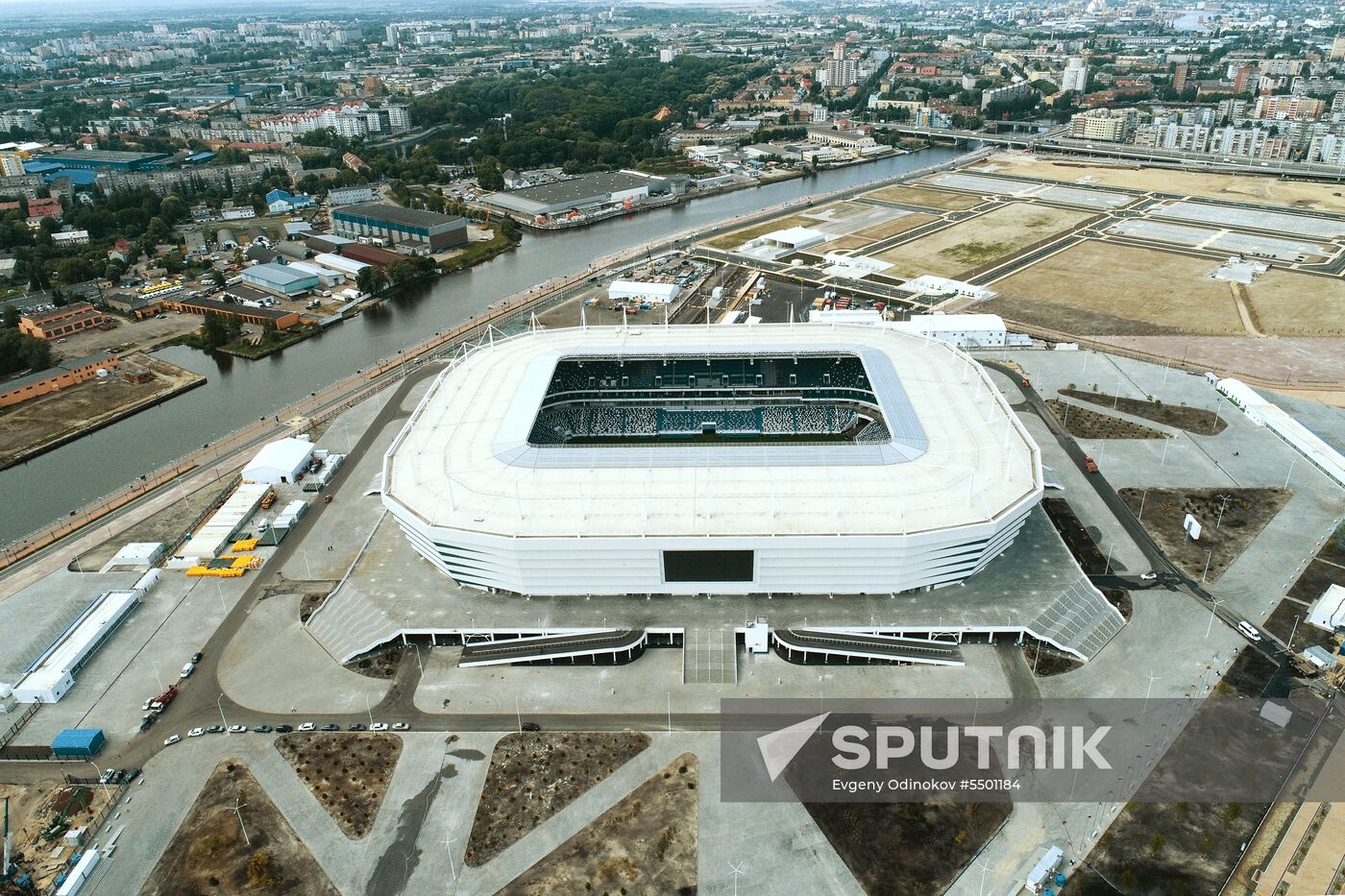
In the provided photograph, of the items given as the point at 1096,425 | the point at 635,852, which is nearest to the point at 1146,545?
the point at 1096,425

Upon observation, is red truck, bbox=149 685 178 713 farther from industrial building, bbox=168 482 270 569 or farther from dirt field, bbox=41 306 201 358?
dirt field, bbox=41 306 201 358

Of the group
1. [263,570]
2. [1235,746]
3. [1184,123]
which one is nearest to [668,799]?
[1235,746]

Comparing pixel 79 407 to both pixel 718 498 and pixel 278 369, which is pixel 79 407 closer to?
pixel 278 369

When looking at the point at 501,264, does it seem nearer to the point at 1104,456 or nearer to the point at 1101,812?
the point at 1104,456

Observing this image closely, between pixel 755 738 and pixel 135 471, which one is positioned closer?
pixel 755 738

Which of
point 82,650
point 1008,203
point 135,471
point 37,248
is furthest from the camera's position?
point 1008,203

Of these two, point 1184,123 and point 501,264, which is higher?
point 1184,123

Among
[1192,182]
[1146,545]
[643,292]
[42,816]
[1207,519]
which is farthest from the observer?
[1192,182]
